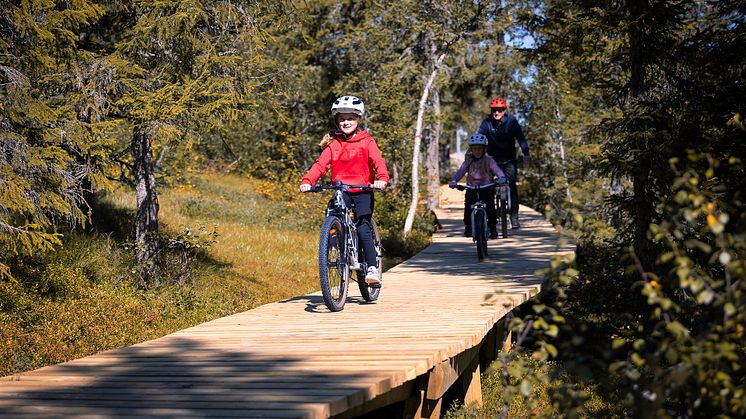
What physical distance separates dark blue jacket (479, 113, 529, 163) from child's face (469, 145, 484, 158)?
182 centimetres

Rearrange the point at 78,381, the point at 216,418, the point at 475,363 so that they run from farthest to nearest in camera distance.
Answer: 1. the point at 475,363
2. the point at 78,381
3. the point at 216,418

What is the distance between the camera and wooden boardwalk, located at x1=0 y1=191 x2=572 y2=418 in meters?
5.07

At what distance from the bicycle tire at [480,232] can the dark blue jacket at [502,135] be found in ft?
8.74

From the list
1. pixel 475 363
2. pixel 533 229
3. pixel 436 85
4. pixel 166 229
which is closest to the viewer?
pixel 475 363

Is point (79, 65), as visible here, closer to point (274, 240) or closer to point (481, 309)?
point (481, 309)

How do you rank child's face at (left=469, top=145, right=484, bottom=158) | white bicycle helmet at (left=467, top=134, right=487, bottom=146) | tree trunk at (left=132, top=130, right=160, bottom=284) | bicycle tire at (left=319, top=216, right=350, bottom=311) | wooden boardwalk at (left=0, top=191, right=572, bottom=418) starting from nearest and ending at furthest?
wooden boardwalk at (left=0, top=191, right=572, bottom=418) < bicycle tire at (left=319, top=216, right=350, bottom=311) < tree trunk at (left=132, top=130, right=160, bottom=284) < white bicycle helmet at (left=467, top=134, right=487, bottom=146) < child's face at (left=469, top=145, right=484, bottom=158)

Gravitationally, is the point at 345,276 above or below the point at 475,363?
above

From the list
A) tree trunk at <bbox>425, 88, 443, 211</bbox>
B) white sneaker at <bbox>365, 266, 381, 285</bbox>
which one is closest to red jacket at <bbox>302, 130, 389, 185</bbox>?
white sneaker at <bbox>365, 266, 381, 285</bbox>

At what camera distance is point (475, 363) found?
9562mm

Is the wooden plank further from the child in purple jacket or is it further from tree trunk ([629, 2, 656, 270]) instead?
the child in purple jacket

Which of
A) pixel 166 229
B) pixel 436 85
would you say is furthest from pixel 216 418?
pixel 436 85

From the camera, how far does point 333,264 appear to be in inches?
333

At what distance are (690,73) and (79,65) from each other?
8.73 metres

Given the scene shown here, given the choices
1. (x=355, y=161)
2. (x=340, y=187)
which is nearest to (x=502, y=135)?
(x=355, y=161)
